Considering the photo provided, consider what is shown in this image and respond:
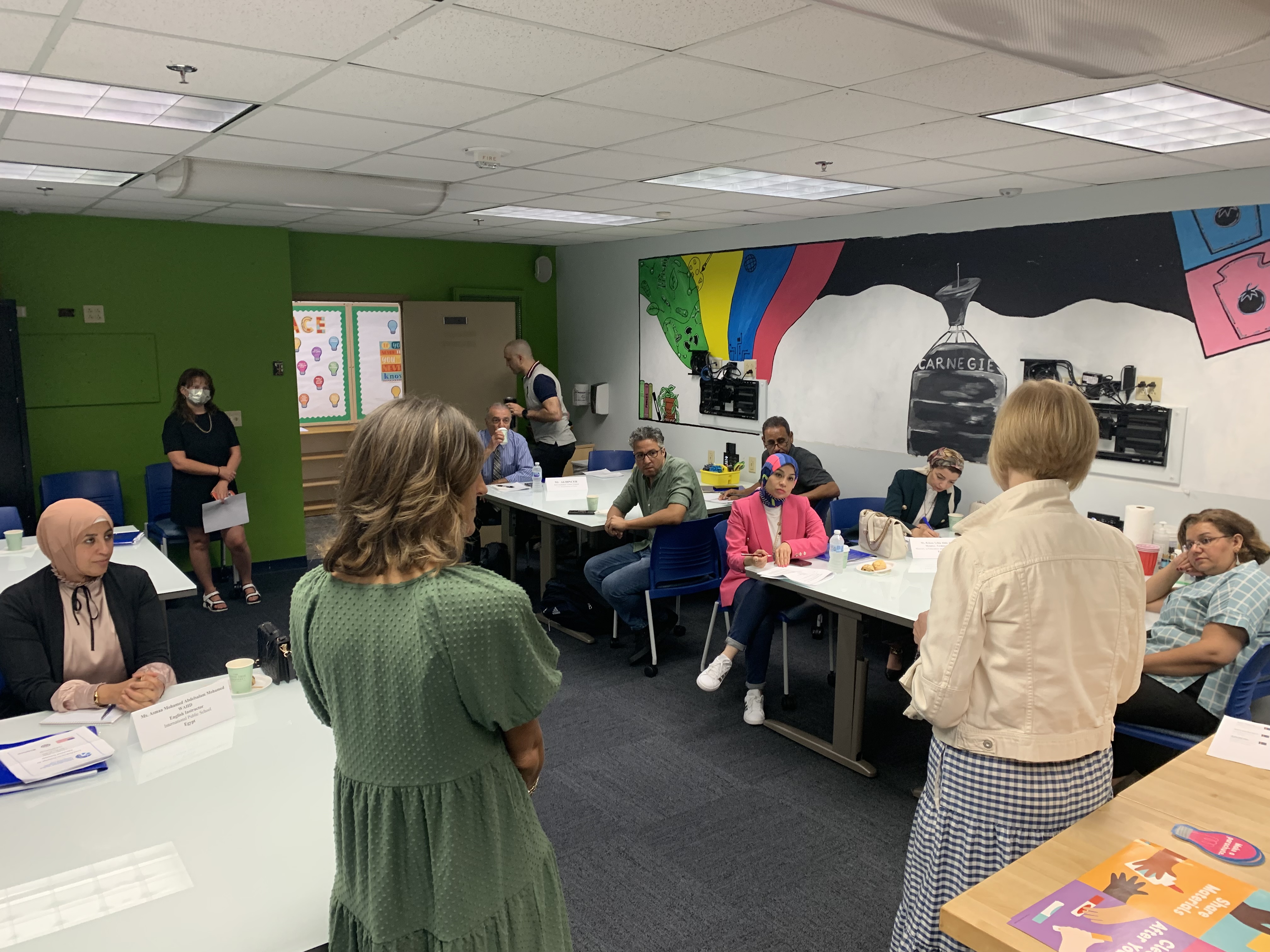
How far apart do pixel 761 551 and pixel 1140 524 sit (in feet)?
6.00

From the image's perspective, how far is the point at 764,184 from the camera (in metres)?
4.89

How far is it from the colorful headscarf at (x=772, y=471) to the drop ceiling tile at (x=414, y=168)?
2048 mm

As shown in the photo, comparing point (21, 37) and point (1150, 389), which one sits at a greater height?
point (21, 37)

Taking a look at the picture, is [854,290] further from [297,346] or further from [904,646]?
[297,346]

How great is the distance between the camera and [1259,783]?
6.37ft

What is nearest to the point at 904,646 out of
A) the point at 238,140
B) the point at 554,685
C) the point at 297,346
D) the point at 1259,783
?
the point at 1259,783

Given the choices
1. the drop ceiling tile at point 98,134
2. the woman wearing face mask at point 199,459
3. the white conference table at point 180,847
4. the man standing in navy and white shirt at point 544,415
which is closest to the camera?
the white conference table at point 180,847

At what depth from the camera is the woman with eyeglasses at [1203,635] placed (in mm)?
2811

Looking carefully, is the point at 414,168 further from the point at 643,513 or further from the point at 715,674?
the point at 715,674

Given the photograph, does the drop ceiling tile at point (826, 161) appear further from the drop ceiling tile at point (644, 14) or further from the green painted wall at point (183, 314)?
the green painted wall at point (183, 314)

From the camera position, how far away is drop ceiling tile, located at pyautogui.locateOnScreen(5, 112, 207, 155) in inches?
129

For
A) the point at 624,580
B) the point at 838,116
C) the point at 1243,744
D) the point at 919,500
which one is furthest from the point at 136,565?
the point at 1243,744

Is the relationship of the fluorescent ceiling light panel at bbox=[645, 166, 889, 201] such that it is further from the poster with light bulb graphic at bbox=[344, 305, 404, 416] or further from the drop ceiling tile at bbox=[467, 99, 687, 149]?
the poster with light bulb graphic at bbox=[344, 305, 404, 416]

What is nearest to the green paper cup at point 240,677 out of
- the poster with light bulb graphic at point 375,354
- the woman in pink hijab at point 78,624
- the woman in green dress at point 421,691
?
the woman in pink hijab at point 78,624
